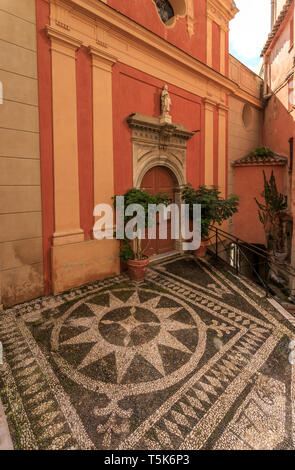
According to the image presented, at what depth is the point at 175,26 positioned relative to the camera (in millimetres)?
7031

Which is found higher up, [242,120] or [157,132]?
[242,120]

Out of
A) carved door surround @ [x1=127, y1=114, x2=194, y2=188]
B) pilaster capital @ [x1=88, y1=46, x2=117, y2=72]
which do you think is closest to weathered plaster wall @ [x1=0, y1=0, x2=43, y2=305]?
pilaster capital @ [x1=88, y1=46, x2=117, y2=72]

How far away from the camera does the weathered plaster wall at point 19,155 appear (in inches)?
164

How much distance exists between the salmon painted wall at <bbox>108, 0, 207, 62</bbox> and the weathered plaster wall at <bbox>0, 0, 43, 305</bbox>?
2.41 meters

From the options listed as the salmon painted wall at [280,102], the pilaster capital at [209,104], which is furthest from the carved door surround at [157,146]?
the salmon painted wall at [280,102]

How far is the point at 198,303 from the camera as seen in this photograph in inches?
185

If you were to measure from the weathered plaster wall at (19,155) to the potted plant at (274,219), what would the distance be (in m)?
7.98

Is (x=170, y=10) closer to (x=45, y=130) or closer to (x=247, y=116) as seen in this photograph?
(x=247, y=116)

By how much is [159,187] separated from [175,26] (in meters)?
4.54

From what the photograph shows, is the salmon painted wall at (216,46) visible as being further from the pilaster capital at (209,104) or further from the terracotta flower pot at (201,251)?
the terracotta flower pot at (201,251)

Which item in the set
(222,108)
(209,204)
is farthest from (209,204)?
(222,108)

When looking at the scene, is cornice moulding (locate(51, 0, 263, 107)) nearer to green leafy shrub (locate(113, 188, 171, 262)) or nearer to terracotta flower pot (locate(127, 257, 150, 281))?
green leafy shrub (locate(113, 188, 171, 262))

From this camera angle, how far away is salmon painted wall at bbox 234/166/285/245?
973 cm

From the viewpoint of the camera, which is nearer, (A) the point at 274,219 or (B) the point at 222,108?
(B) the point at 222,108
